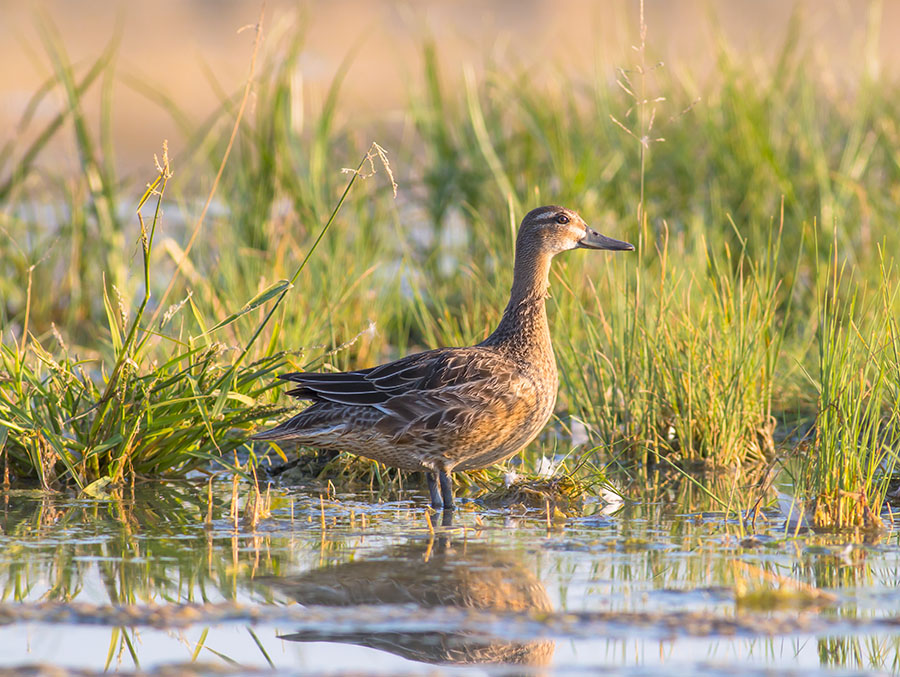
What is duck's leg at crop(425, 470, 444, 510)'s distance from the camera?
19.5 ft

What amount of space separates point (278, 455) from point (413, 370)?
1036 millimetres

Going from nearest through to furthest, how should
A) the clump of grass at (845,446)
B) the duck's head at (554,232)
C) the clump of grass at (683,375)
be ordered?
1. the clump of grass at (845,446)
2. the clump of grass at (683,375)
3. the duck's head at (554,232)

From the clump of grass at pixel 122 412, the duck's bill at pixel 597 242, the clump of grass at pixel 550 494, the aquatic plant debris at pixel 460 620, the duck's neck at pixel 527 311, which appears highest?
the duck's bill at pixel 597 242

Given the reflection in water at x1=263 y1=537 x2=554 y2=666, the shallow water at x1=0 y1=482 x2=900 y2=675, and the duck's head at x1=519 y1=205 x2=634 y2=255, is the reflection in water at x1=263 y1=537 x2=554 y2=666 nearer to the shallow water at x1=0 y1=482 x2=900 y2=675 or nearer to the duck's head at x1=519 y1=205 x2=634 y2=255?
the shallow water at x1=0 y1=482 x2=900 y2=675

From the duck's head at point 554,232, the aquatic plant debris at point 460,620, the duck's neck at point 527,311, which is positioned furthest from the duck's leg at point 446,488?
the aquatic plant debris at point 460,620

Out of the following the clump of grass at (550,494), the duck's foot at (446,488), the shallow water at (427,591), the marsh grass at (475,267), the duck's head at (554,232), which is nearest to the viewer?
the shallow water at (427,591)

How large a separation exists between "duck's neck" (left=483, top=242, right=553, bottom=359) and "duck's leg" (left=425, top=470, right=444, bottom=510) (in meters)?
0.75

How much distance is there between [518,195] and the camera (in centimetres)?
967

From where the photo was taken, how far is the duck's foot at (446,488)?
5922mm

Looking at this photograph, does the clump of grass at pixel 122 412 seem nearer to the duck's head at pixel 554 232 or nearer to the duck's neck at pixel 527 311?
the duck's neck at pixel 527 311

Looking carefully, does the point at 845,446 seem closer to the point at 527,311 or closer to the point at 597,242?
the point at 527,311

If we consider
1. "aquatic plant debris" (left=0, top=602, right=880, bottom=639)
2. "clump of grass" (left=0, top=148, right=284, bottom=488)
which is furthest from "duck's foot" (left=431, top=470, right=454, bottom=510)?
"aquatic plant debris" (left=0, top=602, right=880, bottom=639)

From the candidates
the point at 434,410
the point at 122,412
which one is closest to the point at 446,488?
the point at 434,410

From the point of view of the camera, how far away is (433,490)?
19.9 ft
